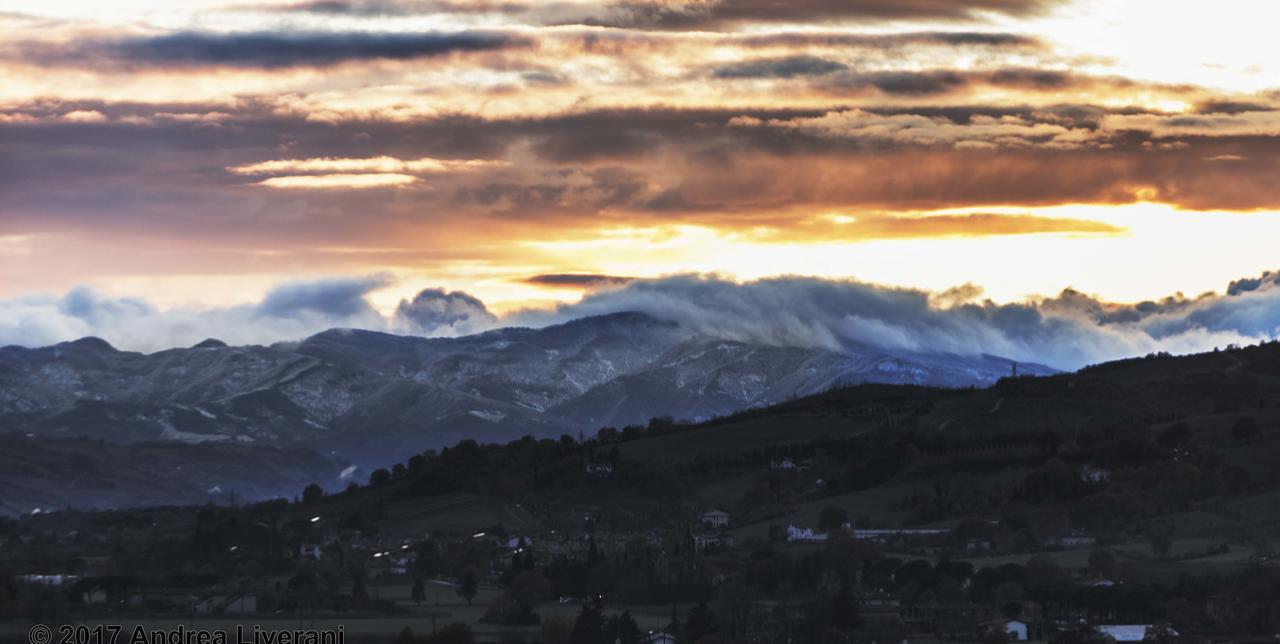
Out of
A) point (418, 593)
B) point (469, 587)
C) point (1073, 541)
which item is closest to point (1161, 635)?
point (469, 587)

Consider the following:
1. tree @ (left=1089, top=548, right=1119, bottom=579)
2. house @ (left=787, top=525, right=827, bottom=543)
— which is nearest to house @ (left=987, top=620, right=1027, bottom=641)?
tree @ (left=1089, top=548, right=1119, bottom=579)

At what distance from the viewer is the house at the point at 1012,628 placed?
127225mm

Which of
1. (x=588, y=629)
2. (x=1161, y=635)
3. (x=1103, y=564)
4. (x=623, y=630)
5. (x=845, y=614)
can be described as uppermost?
(x=1103, y=564)

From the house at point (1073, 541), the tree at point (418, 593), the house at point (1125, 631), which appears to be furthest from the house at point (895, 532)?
the house at point (1125, 631)

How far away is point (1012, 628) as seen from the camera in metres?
129

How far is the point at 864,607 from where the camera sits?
14212 centimetres

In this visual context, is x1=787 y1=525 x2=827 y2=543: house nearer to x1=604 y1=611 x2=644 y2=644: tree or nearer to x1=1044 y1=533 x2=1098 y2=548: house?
x1=1044 y1=533 x2=1098 y2=548: house

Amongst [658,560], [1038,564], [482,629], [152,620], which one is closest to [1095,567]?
[1038,564]

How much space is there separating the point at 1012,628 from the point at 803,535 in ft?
207

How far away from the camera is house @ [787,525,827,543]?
613 ft

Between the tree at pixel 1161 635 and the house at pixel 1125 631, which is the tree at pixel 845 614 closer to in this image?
the house at pixel 1125 631

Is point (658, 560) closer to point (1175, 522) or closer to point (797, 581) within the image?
point (797, 581)

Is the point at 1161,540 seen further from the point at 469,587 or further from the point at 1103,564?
the point at 469,587

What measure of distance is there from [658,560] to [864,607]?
2585 centimetres
